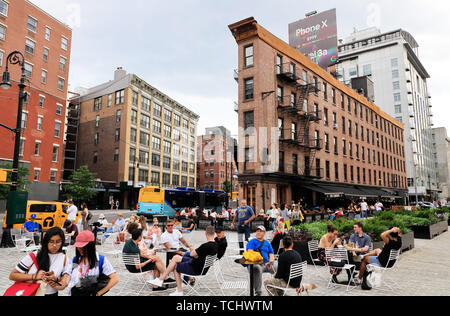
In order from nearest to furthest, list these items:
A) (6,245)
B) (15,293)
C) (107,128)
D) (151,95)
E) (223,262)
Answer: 1. (15,293)
2. (223,262)
3. (6,245)
4. (107,128)
5. (151,95)

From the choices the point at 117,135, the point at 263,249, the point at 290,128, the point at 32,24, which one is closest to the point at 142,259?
the point at 263,249

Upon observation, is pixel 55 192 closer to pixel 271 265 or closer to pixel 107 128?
pixel 107 128

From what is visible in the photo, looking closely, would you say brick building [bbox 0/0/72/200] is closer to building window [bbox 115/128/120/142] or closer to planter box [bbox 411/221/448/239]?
building window [bbox 115/128/120/142]

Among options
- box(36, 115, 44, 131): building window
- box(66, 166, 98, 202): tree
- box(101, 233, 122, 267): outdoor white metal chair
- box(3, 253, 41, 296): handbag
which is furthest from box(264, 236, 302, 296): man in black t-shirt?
box(36, 115, 44, 131): building window

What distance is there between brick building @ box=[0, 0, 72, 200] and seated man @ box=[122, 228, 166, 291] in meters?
36.4

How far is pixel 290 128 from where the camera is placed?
28.9 metres

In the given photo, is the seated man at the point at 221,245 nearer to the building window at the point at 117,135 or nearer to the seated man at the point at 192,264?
the seated man at the point at 192,264

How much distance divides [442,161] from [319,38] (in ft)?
290

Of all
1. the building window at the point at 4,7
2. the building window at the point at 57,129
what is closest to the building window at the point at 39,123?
the building window at the point at 57,129

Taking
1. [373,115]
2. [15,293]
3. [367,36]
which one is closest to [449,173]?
[367,36]

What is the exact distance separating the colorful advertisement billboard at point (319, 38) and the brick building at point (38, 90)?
35.8 m

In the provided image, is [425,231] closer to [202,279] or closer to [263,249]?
[263,249]

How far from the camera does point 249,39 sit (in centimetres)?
2777

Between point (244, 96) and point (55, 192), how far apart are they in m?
31.0
